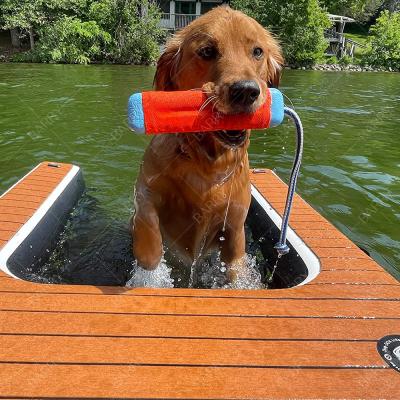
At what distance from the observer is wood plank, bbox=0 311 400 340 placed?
2.34 metres

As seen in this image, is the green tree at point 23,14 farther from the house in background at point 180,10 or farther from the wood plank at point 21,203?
the wood plank at point 21,203

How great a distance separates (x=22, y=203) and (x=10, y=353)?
2.71m

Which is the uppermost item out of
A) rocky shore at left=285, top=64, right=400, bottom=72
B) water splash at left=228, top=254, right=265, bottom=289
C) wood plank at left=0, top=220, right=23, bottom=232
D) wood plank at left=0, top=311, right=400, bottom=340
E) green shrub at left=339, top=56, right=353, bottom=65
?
wood plank at left=0, top=311, right=400, bottom=340

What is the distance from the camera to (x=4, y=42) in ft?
104

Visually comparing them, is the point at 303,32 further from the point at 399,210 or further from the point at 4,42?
the point at 399,210

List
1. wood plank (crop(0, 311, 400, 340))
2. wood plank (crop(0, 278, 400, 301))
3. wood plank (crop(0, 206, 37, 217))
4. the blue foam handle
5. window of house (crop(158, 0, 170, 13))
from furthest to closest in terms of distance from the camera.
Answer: window of house (crop(158, 0, 170, 13)) → wood plank (crop(0, 206, 37, 217)) → wood plank (crop(0, 278, 400, 301)) → the blue foam handle → wood plank (crop(0, 311, 400, 340))

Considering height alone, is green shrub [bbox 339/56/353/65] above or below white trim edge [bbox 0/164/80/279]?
below

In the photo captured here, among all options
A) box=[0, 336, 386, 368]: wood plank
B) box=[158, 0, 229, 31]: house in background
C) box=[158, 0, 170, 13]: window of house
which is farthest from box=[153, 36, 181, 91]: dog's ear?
box=[158, 0, 170, 13]: window of house

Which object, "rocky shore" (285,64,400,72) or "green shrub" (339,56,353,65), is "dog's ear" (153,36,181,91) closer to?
"rocky shore" (285,64,400,72)

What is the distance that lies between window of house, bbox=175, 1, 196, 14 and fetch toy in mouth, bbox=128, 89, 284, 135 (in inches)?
1540

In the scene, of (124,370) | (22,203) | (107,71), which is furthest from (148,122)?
(107,71)

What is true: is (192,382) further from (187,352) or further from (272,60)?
(272,60)

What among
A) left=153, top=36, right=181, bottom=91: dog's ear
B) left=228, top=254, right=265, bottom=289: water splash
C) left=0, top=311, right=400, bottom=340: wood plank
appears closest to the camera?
left=0, top=311, right=400, bottom=340: wood plank

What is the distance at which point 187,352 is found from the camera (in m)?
2.20
